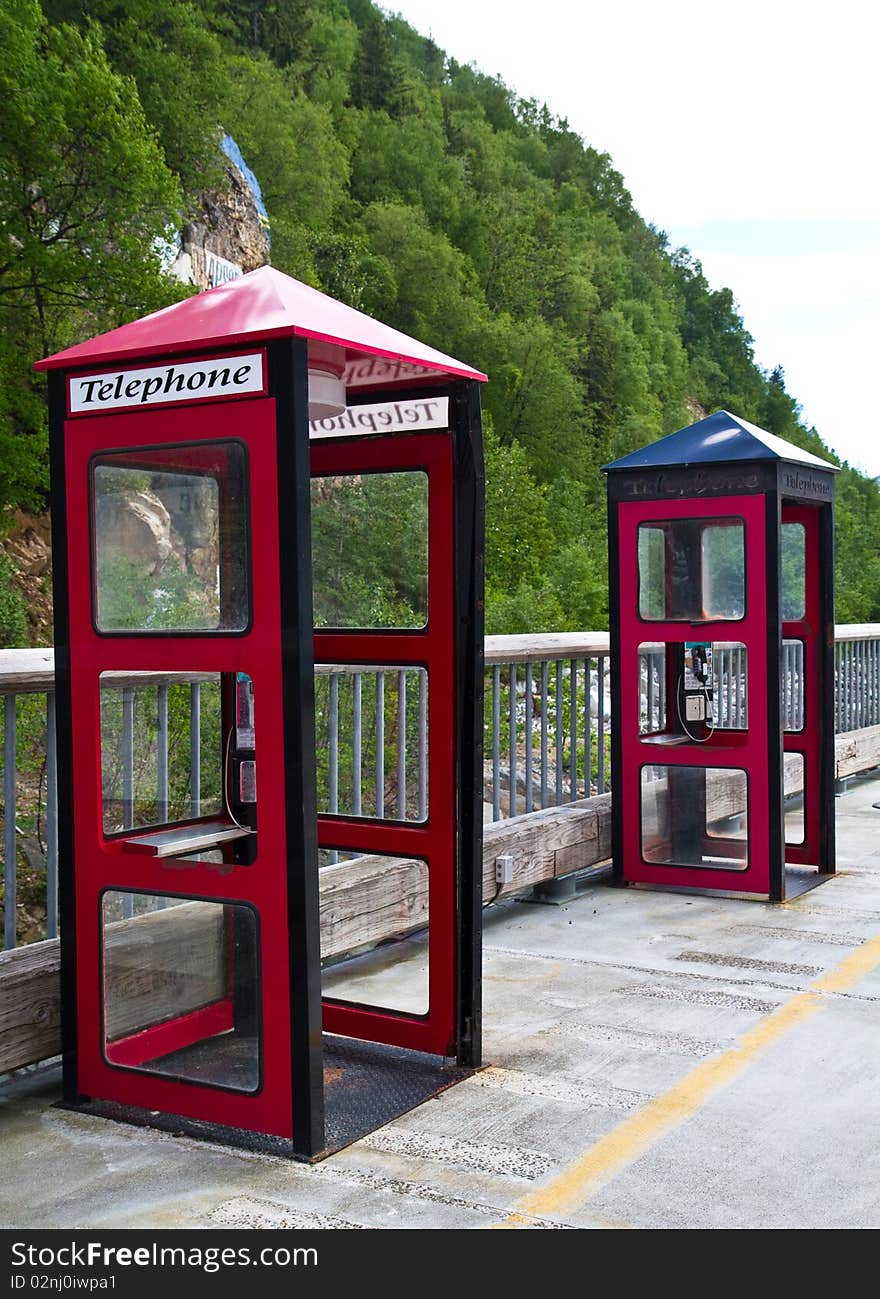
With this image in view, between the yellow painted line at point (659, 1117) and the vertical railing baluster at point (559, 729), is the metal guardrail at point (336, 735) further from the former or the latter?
the yellow painted line at point (659, 1117)

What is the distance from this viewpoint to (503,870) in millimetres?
6566

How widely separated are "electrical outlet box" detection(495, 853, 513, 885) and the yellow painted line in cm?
168

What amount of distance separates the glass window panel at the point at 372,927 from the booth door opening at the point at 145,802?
3.36 ft

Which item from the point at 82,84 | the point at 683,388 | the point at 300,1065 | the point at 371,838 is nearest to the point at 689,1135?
the point at 300,1065

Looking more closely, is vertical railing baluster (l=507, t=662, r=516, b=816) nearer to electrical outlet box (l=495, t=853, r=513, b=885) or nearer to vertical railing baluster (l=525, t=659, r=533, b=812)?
vertical railing baluster (l=525, t=659, r=533, b=812)

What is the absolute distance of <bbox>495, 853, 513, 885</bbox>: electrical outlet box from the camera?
6559 millimetres

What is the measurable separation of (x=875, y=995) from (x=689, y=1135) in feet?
5.97

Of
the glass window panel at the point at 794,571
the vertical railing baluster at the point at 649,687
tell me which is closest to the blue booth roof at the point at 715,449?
the glass window panel at the point at 794,571

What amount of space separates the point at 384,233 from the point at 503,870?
200 feet

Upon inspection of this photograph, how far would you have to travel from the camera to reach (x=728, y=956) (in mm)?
5949

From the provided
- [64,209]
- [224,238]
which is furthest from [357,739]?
[224,238]

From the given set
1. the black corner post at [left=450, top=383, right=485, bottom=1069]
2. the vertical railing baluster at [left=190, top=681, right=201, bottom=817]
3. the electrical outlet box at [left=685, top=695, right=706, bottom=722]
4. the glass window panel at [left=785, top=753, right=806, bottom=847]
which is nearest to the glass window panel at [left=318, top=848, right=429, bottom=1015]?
the black corner post at [left=450, top=383, right=485, bottom=1069]

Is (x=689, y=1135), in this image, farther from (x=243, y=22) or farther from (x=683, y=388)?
(x=683, y=388)

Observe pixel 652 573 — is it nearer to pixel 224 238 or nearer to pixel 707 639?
pixel 707 639
